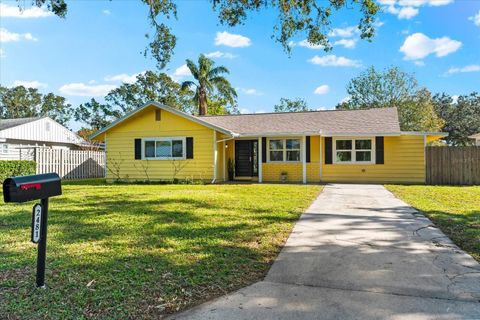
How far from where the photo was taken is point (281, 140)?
16.1 meters

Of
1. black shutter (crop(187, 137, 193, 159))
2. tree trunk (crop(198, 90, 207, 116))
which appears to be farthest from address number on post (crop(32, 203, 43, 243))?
tree trunk (crop(198, 90, 207, 116))

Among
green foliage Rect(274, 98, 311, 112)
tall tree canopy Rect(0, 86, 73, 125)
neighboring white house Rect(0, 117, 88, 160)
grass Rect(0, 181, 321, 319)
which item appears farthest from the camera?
tall tree canopy Rect(0, 86, 73, 125)

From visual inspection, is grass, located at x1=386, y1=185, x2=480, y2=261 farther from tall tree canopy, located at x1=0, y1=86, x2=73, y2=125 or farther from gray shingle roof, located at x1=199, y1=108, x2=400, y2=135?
tall tree canopy, located at x1=0, y1=86, x2=73, y2=125

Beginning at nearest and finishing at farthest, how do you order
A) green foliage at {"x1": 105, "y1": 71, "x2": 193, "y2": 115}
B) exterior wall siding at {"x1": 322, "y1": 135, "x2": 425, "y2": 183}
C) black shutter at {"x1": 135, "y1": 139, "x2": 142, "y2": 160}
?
exterior wall siding at {"x1": 322, "y1": 135, "x2": 425, "y2": 183}, black shutter at {"x1": 135, "y1": 139, "x2": 142, "y2": 160}, green foliage at {"x1": 105, "y1": 71, "x2": 193, "y2": 115}

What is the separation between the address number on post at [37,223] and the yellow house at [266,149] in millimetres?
12108

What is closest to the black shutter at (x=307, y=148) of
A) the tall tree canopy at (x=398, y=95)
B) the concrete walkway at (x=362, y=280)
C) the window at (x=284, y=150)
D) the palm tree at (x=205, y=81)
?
the window at (x=284, y=150)

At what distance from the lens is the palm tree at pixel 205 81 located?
28844 millimetres

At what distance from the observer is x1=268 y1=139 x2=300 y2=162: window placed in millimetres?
15991

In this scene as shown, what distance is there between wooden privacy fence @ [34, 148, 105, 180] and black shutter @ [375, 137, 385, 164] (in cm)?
1647

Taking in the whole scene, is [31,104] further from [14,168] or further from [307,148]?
[307,148]

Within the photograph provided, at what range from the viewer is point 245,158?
17000 millimetres

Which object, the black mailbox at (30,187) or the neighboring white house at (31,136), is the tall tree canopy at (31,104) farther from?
the black mailbox at (30,187)

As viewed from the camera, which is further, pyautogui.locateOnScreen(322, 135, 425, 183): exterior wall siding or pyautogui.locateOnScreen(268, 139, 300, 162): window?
pyautogui.locateOnScreen(268, 139, 300, 162): window

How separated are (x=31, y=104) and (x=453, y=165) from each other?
6012cm
